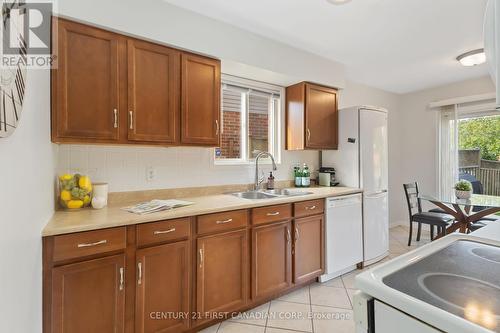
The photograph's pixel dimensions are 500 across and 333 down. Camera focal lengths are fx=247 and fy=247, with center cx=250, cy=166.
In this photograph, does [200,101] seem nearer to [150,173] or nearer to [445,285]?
[150,173]

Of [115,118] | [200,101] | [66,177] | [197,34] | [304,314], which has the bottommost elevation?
[304,314]

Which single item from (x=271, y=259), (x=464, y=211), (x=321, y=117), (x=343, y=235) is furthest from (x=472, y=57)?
(x=271, y=259)

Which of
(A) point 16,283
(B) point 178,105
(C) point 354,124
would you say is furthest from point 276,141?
(A) point 16,283

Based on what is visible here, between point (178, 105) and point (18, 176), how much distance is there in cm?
127

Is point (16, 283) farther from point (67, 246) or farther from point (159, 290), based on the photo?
point (159, 290)

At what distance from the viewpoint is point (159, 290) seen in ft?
5.39

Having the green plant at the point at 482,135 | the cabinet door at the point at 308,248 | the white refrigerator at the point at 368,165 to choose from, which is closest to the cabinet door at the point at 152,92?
the cabinet door at the point at 308,248

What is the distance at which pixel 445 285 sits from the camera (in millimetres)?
750

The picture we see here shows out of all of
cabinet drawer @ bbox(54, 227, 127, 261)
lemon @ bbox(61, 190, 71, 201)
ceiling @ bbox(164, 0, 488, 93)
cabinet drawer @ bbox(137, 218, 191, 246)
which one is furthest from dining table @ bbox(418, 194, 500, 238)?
lemon @ bbox(61, 190, 71, 201)

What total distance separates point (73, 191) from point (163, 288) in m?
0.92

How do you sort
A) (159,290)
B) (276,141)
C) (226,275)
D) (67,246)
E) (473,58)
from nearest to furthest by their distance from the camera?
(67,246), (159,290), (226,275), (473,58), (276,141)

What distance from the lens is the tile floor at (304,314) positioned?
75.4 inches

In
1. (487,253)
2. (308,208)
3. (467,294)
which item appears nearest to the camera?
(467,294)

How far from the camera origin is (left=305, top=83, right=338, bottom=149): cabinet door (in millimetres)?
2965
